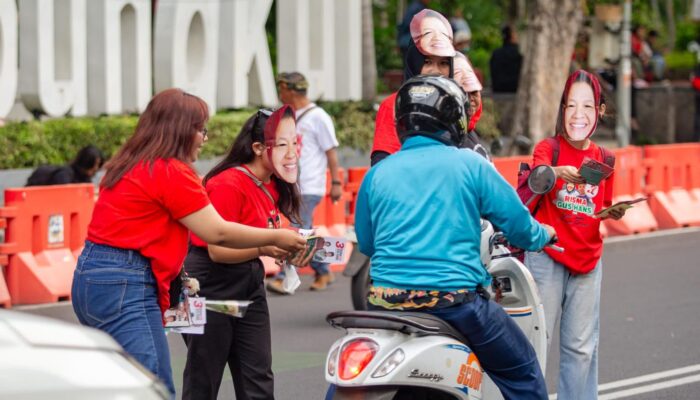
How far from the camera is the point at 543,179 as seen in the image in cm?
632

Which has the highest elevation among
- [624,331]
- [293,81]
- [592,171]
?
[293,81]

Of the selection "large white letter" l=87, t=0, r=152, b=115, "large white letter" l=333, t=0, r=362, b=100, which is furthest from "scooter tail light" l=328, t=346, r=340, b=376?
"large white letter" l=333, t=0, r=362, b=100

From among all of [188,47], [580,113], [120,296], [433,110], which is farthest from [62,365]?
[188,47]

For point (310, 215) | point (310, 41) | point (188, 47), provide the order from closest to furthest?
point (310, 215)
point (188, 47)
point (310, 41)

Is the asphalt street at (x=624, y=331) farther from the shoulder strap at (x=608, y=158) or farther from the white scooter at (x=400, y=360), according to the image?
the white scooter at (x=400, y=360)

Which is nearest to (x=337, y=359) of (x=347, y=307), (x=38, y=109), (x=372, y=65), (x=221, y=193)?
(x=221, y=193)

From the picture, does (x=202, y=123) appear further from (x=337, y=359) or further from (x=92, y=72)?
(x=92, y=72)

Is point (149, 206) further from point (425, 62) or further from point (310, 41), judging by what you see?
point (310, 41)

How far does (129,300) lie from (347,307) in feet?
19.4

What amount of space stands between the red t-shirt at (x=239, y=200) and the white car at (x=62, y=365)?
209 cm

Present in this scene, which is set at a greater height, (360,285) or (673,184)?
(673,184)

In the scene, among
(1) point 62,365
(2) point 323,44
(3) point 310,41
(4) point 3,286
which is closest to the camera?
(1) point 62,365

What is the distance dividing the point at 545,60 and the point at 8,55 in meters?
8.51

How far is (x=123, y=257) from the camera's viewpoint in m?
5.64
